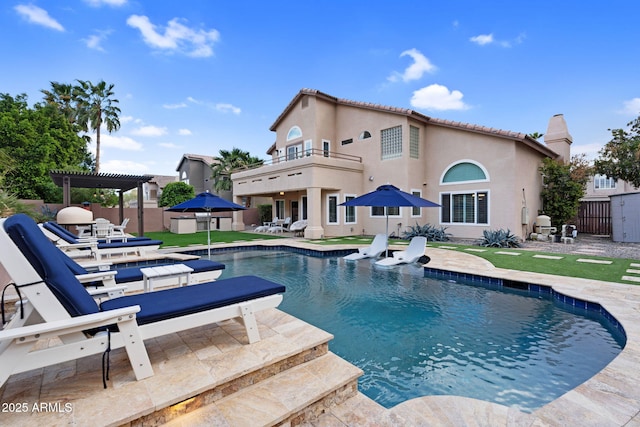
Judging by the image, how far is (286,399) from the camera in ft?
7.97

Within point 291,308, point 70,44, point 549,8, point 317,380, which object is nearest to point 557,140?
point 549,8

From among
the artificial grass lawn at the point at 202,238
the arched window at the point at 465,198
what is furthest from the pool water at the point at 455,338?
the artificial grass lawn at the point at 202,238

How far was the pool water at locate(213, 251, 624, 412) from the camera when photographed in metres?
3.28

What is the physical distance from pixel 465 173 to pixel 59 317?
16.3 m

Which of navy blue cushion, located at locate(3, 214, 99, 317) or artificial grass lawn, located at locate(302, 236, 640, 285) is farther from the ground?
navy blue cushion, located at locate(3, 214, 99, 317)

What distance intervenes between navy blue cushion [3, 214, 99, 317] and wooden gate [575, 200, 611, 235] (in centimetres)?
2257

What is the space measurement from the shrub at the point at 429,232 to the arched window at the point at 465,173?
2647mm

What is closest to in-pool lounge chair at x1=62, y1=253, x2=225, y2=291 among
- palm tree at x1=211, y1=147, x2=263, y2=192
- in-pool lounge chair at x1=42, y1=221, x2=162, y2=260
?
in-pool lounge chair at x1=42, y1=221, x2=162, y2=260

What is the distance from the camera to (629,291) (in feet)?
18.8

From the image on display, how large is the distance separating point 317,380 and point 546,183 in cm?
1798

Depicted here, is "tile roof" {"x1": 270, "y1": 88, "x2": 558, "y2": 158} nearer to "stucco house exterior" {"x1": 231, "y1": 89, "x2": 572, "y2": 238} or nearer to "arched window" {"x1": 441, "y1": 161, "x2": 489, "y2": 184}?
"stucco house exterior" {"x1": 231, "y1": 89, "x2": 572, "y2": 238}

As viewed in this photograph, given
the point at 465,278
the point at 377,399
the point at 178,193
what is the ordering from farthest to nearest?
the point at 178,193, the point at 465,278, the point at 377,399

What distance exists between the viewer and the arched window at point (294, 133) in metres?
20.6

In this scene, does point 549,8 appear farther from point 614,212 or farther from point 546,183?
point 614,212
